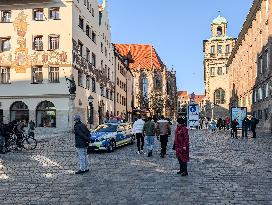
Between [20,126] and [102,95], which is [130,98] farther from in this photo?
[20,126]

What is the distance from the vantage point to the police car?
61.9ft

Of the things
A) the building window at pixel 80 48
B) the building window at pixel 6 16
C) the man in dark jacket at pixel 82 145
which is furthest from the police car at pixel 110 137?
the building window at pixel 6 16

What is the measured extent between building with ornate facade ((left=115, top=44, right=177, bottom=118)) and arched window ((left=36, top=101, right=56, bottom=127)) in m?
49.6

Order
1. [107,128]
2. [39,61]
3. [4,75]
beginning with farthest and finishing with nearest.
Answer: [4,75]
[39,61]
[107,128]

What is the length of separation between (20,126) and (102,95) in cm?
3043

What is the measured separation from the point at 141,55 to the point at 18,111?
7068cm

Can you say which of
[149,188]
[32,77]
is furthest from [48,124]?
[149,188]

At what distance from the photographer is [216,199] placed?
27.3ft

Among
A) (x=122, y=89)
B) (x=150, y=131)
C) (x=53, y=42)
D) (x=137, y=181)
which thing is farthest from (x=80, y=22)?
(x=137, y=181)

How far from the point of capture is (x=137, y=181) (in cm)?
1063

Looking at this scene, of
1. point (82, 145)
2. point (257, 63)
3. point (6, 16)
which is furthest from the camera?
point (257, 63)

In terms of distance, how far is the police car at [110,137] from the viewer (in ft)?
61.9

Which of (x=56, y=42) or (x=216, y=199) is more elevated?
(x=56, y=42)

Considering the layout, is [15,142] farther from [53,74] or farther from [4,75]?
[4,75]
